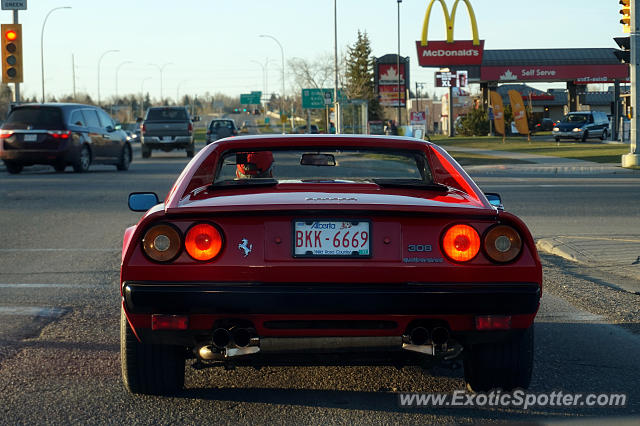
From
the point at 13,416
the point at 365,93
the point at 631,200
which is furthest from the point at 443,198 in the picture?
the point at 365,93

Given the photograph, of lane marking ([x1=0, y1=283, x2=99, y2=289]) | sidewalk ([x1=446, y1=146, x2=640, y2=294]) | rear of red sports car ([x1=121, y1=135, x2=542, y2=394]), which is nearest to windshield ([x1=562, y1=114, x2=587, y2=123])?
sidewalk ([x1=446, y1=146, x2=640, y2=294])

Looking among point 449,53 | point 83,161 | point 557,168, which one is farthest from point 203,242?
point 449,53

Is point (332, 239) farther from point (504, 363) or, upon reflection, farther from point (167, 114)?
point (167, 114)

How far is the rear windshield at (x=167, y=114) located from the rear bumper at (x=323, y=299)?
3512 cm

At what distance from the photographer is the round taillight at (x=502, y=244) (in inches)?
172

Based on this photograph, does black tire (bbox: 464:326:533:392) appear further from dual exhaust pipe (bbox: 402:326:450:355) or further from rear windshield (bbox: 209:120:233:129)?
rear windshield (bbox: 209:120:233:129)

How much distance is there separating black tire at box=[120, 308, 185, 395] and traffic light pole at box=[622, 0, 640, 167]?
23548 millimetres

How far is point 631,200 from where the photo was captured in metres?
17.0

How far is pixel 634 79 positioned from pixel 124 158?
14624 mm

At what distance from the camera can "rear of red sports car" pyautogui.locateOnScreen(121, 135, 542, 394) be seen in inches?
165

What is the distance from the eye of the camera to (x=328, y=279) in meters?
4.22

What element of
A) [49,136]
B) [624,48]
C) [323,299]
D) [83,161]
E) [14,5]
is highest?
[14,5]

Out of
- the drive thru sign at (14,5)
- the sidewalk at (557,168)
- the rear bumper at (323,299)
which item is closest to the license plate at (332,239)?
the rear bumper at (323,299)

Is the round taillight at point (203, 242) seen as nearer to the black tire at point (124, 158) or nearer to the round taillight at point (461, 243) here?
the round taillight at point (461, 243)
